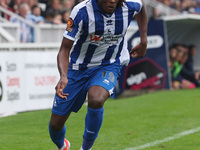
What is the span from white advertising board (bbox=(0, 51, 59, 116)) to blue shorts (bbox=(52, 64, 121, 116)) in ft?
16.2

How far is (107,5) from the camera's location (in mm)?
4859

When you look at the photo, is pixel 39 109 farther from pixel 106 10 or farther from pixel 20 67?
pixel 106 10

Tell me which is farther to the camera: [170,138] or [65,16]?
[65,16]

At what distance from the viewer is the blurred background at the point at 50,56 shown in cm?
1024

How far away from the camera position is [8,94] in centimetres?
995

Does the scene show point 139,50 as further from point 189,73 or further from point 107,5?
point 189,73

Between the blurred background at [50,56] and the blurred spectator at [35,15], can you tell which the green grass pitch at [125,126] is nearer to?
the blurred background at [50,56]

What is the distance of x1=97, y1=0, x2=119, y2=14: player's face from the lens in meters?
4.84

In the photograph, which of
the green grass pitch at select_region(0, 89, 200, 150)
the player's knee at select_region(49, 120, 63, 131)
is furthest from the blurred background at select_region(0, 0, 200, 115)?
the player's knee at select_region(49, 120, 63, 131)

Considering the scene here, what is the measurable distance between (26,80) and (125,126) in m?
3.35

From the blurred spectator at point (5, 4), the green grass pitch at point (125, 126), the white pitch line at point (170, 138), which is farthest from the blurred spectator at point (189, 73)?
the white pitch line at point (170, 138)

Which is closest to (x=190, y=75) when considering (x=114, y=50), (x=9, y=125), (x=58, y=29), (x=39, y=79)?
(x=58, y=29)

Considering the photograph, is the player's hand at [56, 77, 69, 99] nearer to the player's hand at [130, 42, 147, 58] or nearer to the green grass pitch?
the player's hand at [130, 42, 147, 58]

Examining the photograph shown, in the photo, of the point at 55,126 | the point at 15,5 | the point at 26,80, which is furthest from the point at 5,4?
the point at 55,126
